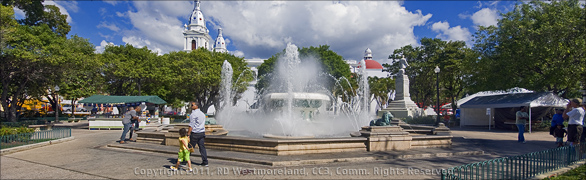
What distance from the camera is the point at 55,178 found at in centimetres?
640

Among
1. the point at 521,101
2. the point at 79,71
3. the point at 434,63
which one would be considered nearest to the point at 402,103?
the point at 521,101

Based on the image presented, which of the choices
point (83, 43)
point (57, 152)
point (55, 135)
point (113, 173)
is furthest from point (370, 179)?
point (83, 43)

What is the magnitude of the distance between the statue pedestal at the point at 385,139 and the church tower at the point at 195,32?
84636 mm

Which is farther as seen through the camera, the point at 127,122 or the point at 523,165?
the point at 127,122

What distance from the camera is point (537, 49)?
730 inches

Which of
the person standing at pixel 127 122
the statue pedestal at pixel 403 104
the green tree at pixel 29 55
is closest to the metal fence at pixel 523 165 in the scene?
the person standing at pixel 127 122

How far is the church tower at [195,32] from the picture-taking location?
88.8 m

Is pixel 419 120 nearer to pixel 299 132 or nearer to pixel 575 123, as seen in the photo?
pixel 299 132

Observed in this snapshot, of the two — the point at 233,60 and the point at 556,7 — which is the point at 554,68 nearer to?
the point at 556,7

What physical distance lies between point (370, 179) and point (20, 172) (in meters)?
7.38

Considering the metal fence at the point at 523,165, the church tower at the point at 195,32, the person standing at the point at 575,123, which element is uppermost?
the church tower at the point at 195,32

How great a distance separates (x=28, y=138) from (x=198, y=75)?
2178cm

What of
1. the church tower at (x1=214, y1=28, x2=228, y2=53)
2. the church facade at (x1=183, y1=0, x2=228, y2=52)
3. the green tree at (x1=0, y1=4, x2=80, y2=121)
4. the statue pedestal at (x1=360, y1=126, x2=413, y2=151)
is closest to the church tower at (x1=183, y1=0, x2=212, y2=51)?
the church facade at (x1=183, y1=0, x2=228, y2=52)

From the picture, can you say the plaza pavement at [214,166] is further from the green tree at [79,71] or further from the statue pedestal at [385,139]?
the green tree at [79,71]
